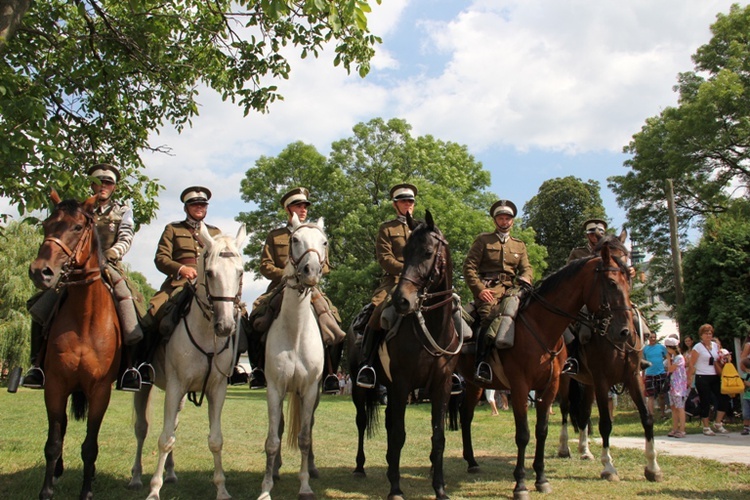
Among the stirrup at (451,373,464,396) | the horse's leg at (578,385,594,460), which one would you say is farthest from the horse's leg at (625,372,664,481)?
the stirrup at (451,373,464,396)

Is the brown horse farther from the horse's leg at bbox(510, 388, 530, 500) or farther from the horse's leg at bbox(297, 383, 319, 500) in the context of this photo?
the horse's leg at bbox(510, 388, 530, 500)

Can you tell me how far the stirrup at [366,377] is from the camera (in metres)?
7.82

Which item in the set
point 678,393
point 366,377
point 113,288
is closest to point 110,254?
point 113,288

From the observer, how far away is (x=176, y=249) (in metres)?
8.14

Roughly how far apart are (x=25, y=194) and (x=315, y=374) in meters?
4.41

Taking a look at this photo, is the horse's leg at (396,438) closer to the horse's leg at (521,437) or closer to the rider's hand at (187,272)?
the horse's leg at (521,437)

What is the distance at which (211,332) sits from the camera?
7.17 metres

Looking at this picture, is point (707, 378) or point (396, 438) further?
point (707, 378)

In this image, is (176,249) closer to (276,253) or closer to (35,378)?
(276,253)

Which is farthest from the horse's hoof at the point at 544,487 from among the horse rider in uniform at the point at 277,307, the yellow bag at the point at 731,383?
the yellow bag at the point at 731,383

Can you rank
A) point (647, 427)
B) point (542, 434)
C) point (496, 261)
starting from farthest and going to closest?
point (496, 261) → point (647, 427) → point (542, 434)

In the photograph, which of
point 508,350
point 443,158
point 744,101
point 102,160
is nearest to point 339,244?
point 443,158

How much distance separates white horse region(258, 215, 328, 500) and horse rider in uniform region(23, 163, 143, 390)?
1.57 m

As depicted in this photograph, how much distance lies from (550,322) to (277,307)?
358 cm
